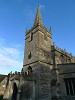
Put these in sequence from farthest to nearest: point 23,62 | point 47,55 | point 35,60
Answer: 1. point 23,62
2. point 47,55
3. point 35,60

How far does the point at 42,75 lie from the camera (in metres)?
20.6

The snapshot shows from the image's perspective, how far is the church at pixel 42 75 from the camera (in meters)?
Answer: 19.2

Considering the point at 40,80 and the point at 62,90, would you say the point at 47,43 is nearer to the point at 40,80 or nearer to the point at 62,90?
the point at 40,80

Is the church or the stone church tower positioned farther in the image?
the stone church tower

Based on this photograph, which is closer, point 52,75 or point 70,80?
point 70,80

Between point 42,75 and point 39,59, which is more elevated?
point 39,59

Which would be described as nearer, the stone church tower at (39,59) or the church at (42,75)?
the church at (42,75)

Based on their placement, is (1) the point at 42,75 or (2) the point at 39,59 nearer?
(1) the point at 42,75

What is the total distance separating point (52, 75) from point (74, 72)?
4.05 m

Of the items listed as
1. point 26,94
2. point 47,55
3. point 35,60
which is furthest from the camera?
point 47,55

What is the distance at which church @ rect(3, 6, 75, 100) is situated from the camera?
63.0ft

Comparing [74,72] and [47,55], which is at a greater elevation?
[47,55]

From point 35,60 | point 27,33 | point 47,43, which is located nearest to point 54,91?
point 35,60

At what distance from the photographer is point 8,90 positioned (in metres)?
21.7
